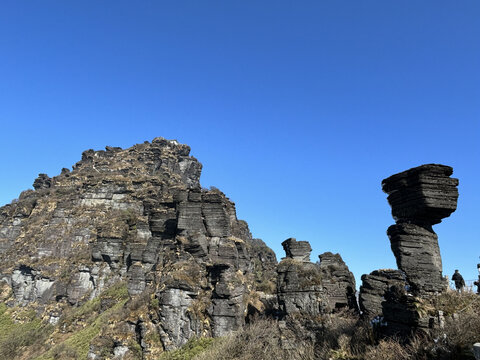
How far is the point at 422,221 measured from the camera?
43.1ft

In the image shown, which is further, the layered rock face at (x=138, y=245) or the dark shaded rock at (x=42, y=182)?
the dark shaded rock at (x=42, y=182)

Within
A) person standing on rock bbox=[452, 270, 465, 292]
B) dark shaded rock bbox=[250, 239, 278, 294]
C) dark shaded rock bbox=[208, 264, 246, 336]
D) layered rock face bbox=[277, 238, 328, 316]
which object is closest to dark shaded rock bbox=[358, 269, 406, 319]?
person standing on rock bbox=[452, 270, 465, 292]

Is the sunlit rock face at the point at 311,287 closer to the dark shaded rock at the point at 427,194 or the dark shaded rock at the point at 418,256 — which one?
the dark shaded rock at the point at 418,256

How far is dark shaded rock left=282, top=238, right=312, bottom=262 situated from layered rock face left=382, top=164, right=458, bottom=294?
16323mm

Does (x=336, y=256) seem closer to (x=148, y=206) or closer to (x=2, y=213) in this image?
(x=148, y=206)

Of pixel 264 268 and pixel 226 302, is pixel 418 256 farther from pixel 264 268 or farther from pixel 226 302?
pixel 264 268

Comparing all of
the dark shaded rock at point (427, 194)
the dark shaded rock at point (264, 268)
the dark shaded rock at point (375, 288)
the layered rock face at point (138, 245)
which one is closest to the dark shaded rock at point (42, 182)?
the layered rock face at point (138, 245)

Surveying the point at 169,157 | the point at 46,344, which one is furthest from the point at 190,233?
the point at 169,157

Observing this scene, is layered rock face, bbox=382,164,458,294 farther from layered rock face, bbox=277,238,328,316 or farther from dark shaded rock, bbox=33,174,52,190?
dark shaded rock, bbox=33,174,52,190

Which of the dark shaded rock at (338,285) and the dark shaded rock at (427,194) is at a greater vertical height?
the dark shaded rock at (427,194)

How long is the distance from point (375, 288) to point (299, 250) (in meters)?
10.6

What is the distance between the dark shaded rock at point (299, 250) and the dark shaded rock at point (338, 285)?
6.23 ft

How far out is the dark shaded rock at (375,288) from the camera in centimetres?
1859

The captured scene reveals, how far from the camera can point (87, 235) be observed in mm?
71500
